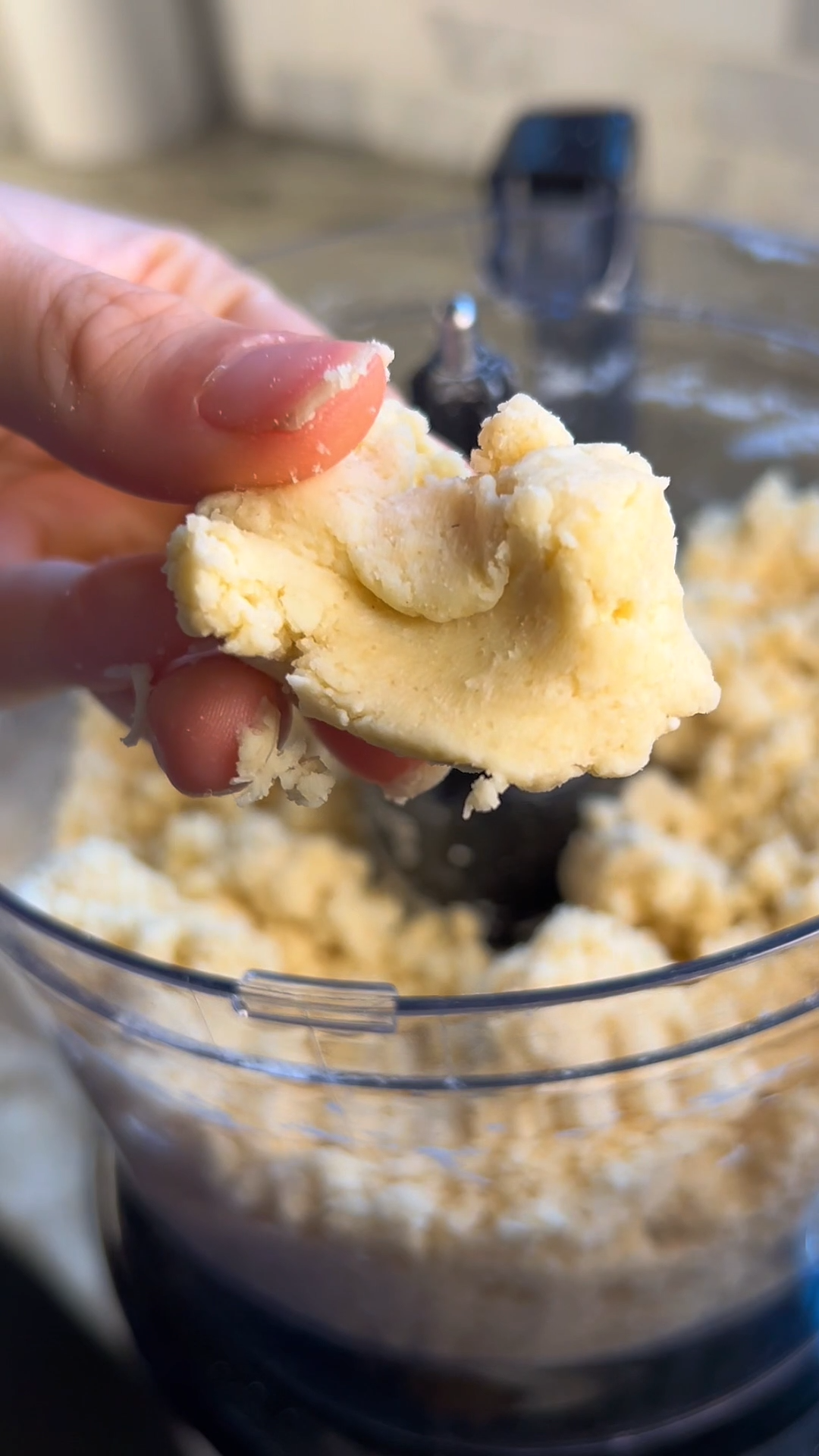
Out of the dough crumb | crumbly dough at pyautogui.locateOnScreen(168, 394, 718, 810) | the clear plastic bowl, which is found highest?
crumbly dough at pyautogui.locateOnScreen(168, 394, 718, 810)

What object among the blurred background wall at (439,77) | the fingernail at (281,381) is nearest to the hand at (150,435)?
the fingernail at (281,381)

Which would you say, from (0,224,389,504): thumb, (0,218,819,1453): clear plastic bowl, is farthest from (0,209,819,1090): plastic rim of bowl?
(0,224,389,504): thumb

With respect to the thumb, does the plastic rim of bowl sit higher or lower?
lower

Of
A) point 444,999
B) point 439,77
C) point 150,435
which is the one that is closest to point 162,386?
point 150,435

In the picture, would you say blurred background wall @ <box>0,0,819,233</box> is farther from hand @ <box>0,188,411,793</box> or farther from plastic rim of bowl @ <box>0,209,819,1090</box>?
plastic rim of bowl @ <box>0,209,819,1090</box>

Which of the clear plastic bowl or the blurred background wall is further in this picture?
the blurred background wall

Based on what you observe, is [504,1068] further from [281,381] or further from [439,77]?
[439,77]

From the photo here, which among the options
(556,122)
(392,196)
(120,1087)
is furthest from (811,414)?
(392,196)
